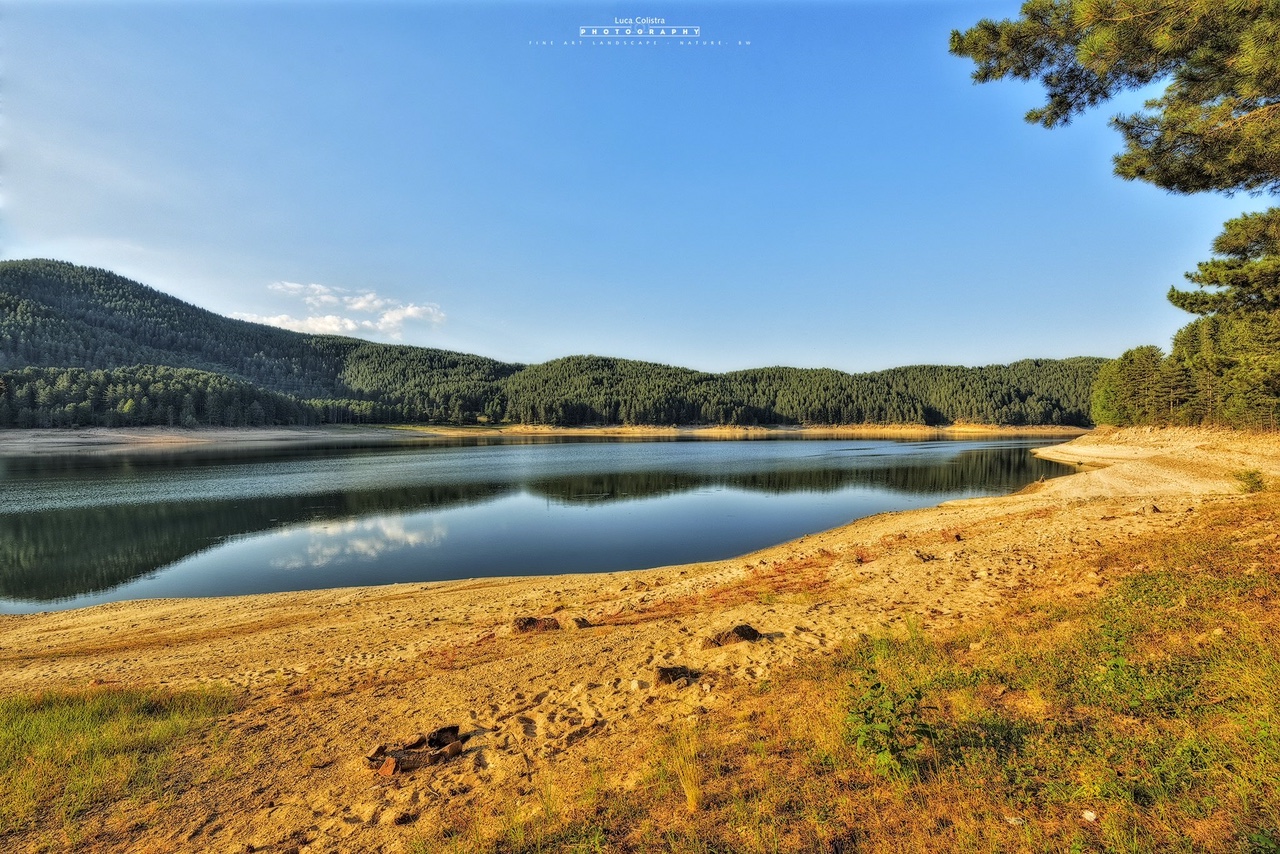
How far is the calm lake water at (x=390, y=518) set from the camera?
18.9m

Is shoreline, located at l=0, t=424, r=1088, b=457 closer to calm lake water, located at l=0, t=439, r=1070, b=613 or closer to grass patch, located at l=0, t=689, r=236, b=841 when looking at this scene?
calm lake water, located at l=0, t=439, r=1070, b=613

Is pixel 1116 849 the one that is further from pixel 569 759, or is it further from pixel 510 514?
pixel 510 514

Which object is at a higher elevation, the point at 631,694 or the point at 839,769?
the point at 839,769

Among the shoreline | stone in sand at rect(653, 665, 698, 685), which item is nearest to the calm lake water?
stone in sand at rect(653, 665, 698, 685)

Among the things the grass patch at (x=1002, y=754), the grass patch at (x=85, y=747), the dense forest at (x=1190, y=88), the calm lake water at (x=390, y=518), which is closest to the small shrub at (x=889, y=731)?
the grass patch at (x=1002, y=754)

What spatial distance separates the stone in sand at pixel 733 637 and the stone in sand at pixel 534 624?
10.7 ft

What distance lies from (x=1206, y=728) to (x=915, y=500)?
101ft

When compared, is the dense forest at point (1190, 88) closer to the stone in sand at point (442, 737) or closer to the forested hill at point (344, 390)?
the stone in sand at point (442, 737)

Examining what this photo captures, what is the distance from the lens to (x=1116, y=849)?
10.2 feet

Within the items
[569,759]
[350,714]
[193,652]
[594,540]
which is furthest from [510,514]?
[569,759]

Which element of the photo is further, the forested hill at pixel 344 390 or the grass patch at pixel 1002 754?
the forested hill at pixel 344 390

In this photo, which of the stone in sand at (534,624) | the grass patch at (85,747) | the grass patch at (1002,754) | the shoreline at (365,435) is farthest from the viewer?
the shoreline at (365,435)

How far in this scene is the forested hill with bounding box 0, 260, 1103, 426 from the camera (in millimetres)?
91750

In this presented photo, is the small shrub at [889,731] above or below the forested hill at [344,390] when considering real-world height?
below
